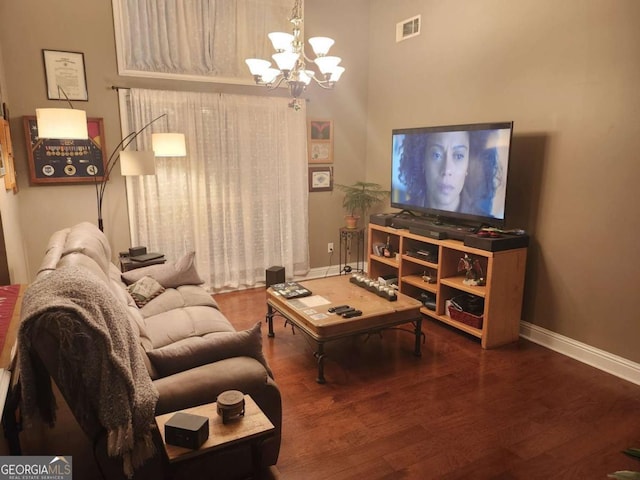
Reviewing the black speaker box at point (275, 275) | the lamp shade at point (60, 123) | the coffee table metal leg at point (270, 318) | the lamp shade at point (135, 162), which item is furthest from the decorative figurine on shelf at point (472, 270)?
the lamp shade at point (60, 123)

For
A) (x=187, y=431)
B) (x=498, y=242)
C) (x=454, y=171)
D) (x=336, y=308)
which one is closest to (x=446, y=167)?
(x=454, y=171)

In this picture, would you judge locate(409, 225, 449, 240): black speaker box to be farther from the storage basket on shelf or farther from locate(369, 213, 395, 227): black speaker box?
the storage basket on shelf

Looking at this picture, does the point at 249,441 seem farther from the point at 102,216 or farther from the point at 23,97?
the point at 23,97

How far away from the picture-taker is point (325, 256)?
17.8ft

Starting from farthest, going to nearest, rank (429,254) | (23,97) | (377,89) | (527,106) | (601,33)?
(377,89)
(429,254)
(23,97)
(527,106)
(601,33)

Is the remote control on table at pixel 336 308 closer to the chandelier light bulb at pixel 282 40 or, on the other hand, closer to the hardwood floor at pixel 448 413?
the hardwood floor at pixel 448 413

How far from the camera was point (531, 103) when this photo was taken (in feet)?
11.2

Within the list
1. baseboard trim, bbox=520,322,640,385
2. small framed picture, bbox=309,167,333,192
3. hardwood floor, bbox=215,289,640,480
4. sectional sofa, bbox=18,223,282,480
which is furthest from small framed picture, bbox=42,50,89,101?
baseboard trim, bbox=520,322,640,385

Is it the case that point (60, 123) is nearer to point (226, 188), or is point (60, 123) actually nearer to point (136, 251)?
point (136, 251)

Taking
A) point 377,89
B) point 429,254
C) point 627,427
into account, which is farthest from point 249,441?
point 377,89

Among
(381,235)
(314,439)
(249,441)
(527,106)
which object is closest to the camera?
(249,441)

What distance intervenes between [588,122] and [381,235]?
2210 millimetres

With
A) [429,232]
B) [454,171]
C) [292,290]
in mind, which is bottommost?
[292,290]

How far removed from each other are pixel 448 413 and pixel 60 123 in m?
3.27
